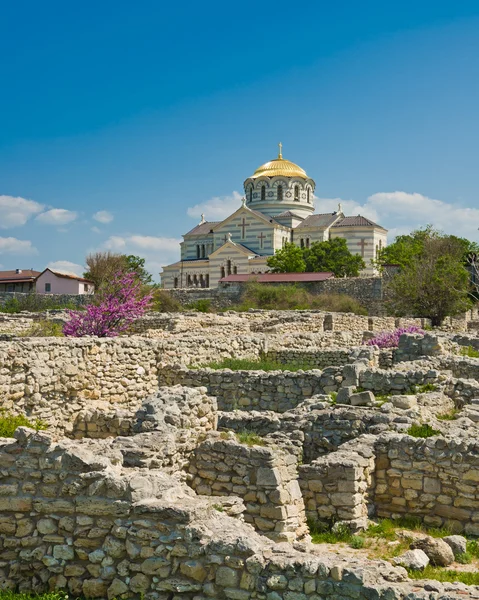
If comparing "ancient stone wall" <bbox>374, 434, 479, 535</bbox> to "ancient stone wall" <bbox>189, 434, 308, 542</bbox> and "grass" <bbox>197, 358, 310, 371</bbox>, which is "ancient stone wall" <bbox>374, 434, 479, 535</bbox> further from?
"grass" <bbox>197, 358, 310, 371</bbox>

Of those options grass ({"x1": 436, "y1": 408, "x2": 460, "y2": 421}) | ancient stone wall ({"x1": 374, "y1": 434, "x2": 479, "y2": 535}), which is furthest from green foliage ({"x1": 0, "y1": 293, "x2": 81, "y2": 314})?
ancient stone wall ({"x1": 374, "y1": 434, "x2": 479, "y2": 535})

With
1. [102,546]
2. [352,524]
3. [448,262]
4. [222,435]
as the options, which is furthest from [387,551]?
[448,262]

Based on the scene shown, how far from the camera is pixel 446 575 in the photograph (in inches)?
208

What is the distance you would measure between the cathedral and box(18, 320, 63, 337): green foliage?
5280 cm

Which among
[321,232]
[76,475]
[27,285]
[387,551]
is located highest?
[321,232]

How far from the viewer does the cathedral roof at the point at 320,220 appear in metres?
79.6

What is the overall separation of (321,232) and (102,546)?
74.7m

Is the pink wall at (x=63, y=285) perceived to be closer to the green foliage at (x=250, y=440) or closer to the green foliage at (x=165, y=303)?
the green foliage at (x=165, y=303)

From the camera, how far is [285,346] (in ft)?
56.6

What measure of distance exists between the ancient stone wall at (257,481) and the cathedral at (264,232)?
6403 cm

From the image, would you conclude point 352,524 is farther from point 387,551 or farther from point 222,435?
point 222,435

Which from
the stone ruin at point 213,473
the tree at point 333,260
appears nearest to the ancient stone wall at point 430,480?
the stone ruin at point 213,473

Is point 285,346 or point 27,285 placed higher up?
point 27,285

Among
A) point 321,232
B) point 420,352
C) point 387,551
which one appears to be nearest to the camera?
point 387,551
